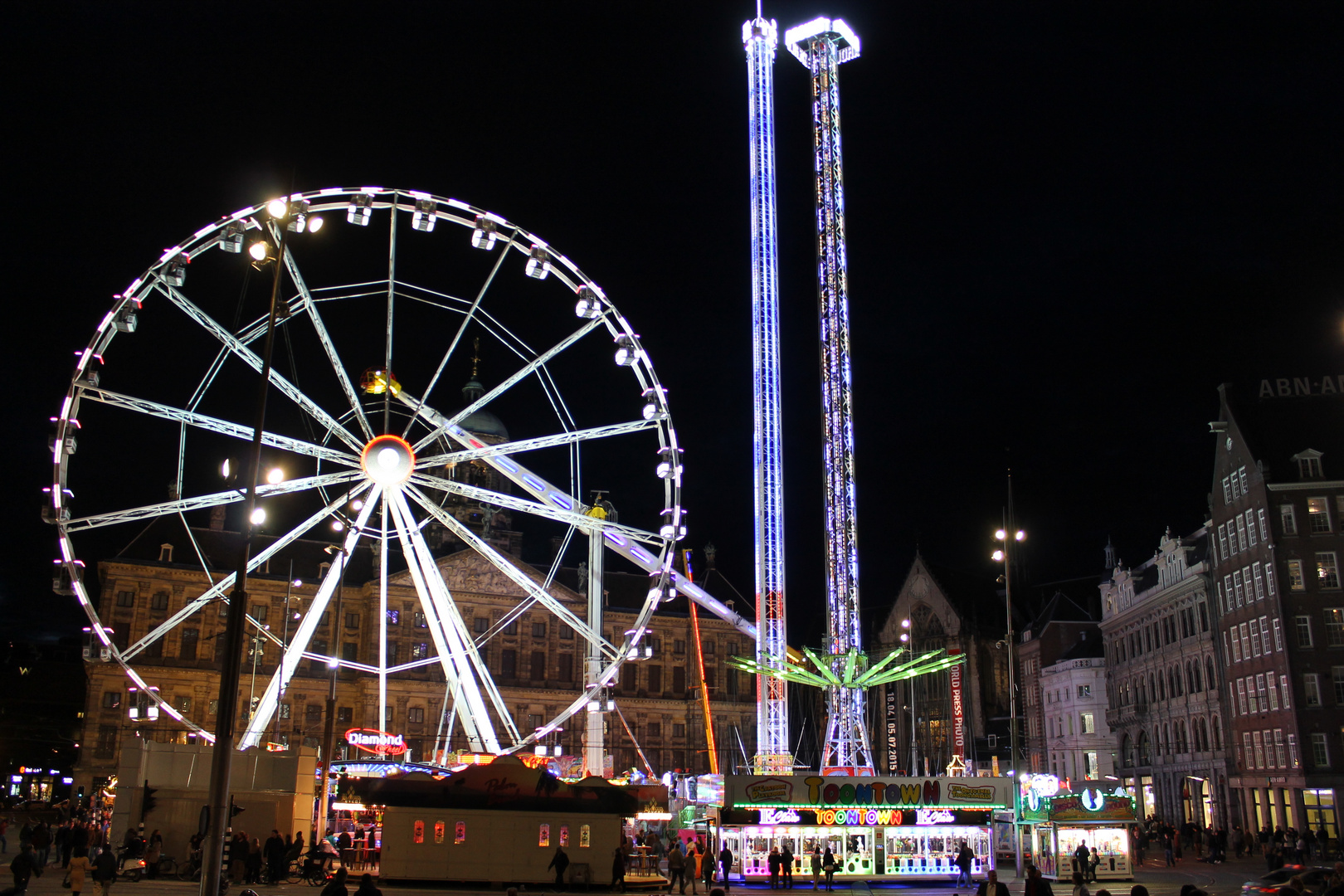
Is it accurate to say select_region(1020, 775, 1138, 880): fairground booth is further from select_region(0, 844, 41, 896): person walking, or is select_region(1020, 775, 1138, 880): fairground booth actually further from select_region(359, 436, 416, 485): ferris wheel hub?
select_region(0, 844, 41, 896): person walking

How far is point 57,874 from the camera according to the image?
33.9 metres

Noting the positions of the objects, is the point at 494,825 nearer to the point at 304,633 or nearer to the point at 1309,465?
the point at 304,633

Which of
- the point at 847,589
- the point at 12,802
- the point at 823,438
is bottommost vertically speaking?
the point at 12,802

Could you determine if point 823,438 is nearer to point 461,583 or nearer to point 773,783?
point 773,783

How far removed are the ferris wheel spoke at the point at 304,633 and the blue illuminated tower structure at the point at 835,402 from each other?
18.2m

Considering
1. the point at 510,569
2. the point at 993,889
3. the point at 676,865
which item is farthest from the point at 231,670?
the point at 510,569

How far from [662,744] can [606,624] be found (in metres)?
11.4

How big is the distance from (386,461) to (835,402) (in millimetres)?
18987

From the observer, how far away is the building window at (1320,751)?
2121 inches

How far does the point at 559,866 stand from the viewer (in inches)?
1233

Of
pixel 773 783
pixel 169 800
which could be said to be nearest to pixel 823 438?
pixel 773 783

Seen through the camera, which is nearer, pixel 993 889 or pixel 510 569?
pixel 993 889

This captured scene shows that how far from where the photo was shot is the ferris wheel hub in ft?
121

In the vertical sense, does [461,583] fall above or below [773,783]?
above
